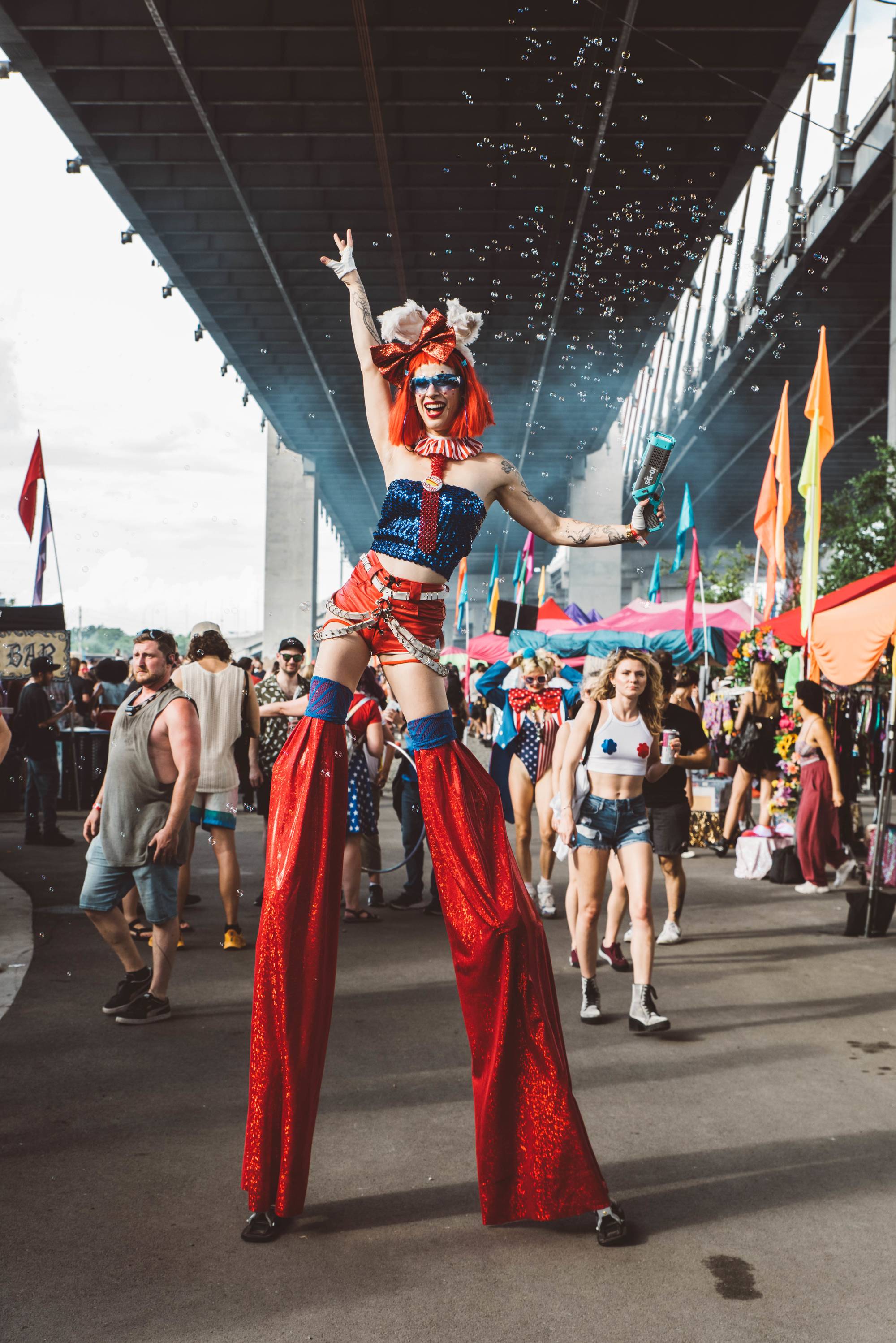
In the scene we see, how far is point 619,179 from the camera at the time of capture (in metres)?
17.9

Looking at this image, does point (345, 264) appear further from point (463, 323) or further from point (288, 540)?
point (288, 540)

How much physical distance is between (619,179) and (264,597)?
2891 centimetres

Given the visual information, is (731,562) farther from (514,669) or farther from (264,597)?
(514,669)

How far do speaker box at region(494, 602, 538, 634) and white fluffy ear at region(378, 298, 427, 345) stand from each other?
12.4 m

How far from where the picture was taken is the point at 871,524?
11.3 m

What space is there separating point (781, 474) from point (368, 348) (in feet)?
33.9

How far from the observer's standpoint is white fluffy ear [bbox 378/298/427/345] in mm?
3490

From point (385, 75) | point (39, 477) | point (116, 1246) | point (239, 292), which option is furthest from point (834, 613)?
point (239, 292)

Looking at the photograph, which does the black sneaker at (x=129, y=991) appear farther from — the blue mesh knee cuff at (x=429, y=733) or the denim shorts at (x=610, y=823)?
the blue mesh knee cuff at (x=429, y=733)

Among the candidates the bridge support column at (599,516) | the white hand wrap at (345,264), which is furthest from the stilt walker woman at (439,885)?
the bridge support column at (599,516)

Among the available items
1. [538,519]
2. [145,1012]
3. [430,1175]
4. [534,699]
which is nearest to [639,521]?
[538,519]

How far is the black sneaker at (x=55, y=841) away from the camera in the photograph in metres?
11.1

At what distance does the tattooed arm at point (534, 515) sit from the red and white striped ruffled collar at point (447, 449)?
6 cm

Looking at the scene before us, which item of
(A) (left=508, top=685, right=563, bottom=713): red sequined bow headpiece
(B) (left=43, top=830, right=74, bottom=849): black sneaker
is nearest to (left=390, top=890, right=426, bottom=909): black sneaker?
(A) (left=508, top=685, right=563, bottom=713): red sequined bow headpiece
